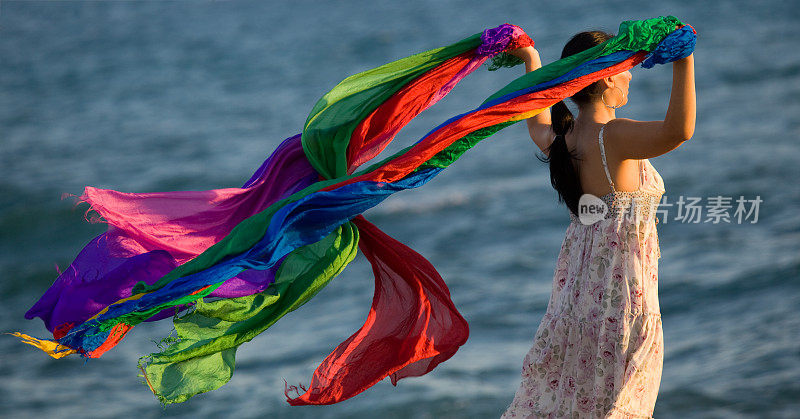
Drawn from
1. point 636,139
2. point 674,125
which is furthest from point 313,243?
point 674,125

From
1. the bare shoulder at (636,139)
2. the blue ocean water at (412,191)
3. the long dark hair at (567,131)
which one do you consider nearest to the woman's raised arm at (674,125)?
the bare shoulder at (636,139)

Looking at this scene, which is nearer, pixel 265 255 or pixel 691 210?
pixel 265 255

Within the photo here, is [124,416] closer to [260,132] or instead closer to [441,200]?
[441,200]

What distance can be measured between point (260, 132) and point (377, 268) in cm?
900

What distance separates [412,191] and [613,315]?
22.5 feet

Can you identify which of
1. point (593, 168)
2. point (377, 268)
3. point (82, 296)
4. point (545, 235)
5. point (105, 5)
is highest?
point (105, 5)

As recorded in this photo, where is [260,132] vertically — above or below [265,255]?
above

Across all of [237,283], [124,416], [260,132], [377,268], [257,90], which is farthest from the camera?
[257,90]

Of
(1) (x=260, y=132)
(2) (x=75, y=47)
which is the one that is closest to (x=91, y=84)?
(2) (x=75, y=47)

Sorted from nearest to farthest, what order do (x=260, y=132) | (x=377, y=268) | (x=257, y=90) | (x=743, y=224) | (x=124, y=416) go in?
(x=377, y=268)
(x=124, y=416)
(x=743, y=224)
(x=260, y=132)
(x=257, y=90)

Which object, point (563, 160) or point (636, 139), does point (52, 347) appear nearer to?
point (563, 160)

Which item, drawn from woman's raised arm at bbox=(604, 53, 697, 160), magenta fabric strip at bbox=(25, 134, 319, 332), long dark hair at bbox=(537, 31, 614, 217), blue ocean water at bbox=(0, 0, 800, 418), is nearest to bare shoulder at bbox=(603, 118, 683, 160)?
woman's raised arm at bbox=(604, 53, 697, 160)

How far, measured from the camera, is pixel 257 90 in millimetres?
14203

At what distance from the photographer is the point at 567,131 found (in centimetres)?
310
